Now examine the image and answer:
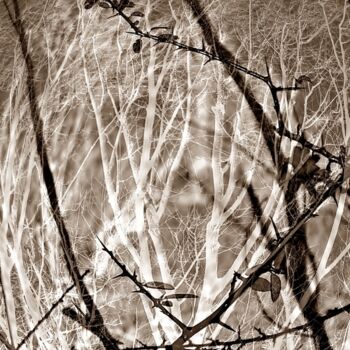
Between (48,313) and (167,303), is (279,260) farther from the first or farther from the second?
(48,313)

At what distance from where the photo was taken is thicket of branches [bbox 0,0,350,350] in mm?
1356

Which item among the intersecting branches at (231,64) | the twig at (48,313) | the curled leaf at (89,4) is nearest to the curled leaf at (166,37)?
the intersecting branches at (231,64)

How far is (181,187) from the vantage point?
54.9 inches

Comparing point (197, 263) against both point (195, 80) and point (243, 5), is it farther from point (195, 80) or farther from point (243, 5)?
point (243, 5)

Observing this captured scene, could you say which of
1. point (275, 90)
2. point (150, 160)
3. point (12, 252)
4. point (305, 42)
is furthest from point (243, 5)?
point (12, 252)

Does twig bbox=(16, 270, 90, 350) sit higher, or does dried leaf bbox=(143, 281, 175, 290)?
dried leaf bbox=(143, 281, 175, 290)

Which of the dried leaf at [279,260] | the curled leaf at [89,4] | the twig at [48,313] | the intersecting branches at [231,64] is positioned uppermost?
the curled leaf at [89,4]

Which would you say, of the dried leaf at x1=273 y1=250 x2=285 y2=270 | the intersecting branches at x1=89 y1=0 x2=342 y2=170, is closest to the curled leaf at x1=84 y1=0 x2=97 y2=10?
the intersecting branches at x1=89 y1=0 x2=342 y2=170

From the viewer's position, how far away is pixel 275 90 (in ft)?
4.66

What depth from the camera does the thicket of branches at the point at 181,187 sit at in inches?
53.4

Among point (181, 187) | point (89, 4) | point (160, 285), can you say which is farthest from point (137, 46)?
point (160, 285)

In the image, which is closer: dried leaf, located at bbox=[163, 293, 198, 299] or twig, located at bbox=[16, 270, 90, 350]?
dried leaf, located at bbox=[163, 293, 198, 299]

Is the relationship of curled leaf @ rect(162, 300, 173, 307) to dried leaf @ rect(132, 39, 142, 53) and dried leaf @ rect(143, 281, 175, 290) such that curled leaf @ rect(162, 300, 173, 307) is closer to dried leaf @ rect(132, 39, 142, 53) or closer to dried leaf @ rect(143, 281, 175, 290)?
dried leaf @ rect(143, 281, 175, 290)

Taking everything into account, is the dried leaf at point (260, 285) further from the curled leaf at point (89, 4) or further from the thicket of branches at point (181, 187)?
the curled leaf at point (89, 4)
